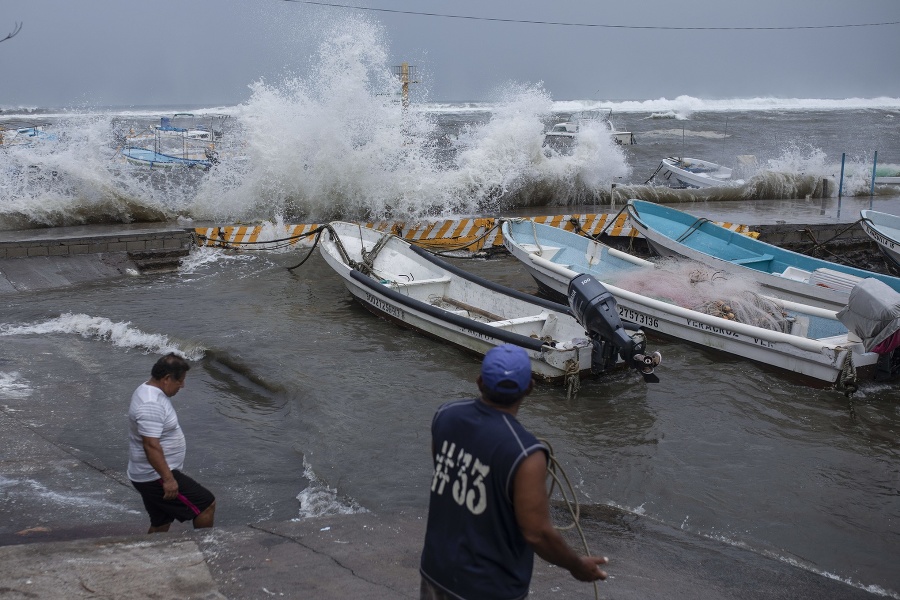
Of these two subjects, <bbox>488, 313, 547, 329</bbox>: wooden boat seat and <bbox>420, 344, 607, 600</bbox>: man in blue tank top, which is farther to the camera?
<bbox>488, 313, 547, 329</bbox>: wooden boat seat

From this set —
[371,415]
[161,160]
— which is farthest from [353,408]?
[161,160]

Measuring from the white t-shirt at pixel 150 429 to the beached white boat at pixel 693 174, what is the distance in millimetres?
20750

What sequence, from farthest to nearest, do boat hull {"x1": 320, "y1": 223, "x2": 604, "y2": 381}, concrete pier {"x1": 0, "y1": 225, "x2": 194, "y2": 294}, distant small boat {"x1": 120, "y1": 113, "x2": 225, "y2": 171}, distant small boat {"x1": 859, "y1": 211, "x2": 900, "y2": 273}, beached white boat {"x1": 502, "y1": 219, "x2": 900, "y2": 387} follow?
distant small boat {"x1": 120, "y1": 113, "x2": 225, "y2": 171} < distant small boat {"x1": 859, "y1": 211, "x2": 900, "y2": 273} < concrete pier {"x1": 0, "y1": 225, "x2": 194, "y2": 294} < beached white boat {"x1": 502, "y1": 219, "x2": 900, "y2": 387} < boat hull {"x1": 320, "y1": 223, "x2": 604, "y2": 381}

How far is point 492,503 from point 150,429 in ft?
8.16

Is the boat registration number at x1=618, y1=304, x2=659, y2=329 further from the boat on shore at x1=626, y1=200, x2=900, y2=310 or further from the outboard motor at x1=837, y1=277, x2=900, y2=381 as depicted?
the outboard motor at x1=837, y1=277, x2=900, y2=381

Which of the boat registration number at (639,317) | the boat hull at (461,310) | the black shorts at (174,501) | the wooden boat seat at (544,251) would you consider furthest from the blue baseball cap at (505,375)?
the wooden boat seat at (544,251)

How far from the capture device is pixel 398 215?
18.8m

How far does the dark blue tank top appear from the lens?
2.58 metres

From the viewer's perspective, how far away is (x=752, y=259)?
1234 cm

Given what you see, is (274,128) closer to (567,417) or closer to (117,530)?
(567,417)

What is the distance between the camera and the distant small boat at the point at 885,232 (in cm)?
1279

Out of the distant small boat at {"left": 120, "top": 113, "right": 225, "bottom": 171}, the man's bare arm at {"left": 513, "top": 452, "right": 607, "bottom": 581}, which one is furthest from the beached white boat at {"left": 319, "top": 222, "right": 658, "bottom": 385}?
the distant small boat at {"left": 120, "top": 113, "right": 225, "bottom": 171}

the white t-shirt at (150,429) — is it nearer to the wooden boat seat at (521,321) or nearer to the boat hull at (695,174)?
the wooden boat seat at (521,321)

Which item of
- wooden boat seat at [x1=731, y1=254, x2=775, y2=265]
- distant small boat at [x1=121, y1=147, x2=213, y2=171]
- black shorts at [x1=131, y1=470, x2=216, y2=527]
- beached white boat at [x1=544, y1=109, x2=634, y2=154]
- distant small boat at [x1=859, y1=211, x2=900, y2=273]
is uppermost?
beached white boat at [x1=544, y1=109, x2=634, y2=154]
